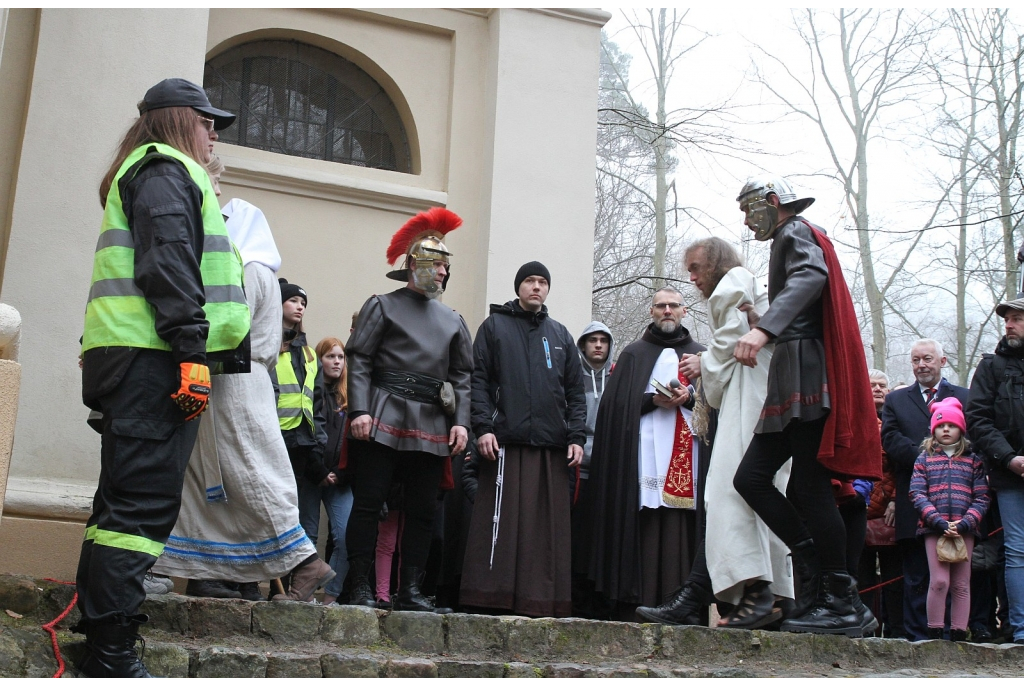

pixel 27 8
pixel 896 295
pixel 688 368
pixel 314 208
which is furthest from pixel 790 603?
pixel 896 295

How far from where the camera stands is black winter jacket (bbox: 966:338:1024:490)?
22.4 feet

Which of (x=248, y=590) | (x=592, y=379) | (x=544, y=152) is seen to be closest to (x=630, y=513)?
(x=592, y=379)

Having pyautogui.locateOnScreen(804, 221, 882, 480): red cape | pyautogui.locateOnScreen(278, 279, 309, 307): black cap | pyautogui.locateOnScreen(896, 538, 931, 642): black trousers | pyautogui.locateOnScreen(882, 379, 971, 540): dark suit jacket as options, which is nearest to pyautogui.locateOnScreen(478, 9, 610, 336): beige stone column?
pyautogui.locateOnScreen(278, 279, 309, 307): black cap

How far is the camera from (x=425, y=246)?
251 inches

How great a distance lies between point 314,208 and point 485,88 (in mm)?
1780

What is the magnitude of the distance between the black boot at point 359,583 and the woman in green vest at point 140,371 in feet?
6.36

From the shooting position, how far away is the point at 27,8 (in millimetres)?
7141

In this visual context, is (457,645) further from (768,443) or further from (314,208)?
(314,208)

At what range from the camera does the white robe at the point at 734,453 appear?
5387 mm

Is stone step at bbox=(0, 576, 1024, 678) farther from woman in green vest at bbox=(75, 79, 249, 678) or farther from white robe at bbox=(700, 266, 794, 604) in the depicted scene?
white robe at bbox=(700, 266, 794, 604)

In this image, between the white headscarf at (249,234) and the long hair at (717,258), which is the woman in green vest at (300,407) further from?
the long hair at (717,258)

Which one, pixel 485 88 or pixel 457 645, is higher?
pixel 485 88

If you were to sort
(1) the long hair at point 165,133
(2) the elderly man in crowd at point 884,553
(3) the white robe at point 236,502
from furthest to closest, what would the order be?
(2) the elderly man in crowd at point 884,553 < (3) the white robe at point 236,502 < (1) the long hair at point 165,133

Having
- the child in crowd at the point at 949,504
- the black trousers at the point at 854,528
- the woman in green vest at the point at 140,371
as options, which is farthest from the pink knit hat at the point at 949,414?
the woman in green vest at the point at 140,371
